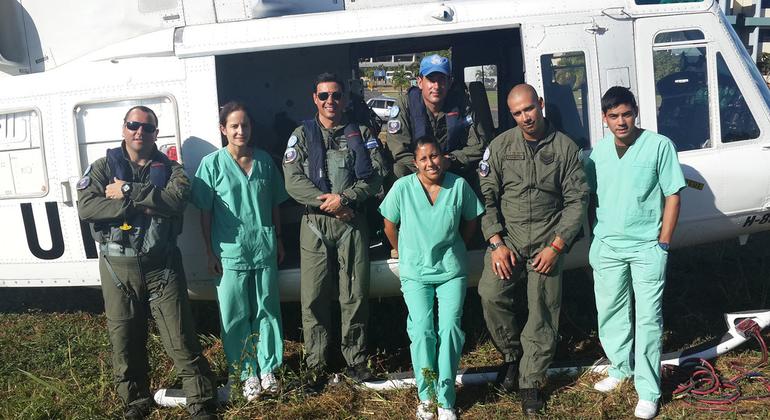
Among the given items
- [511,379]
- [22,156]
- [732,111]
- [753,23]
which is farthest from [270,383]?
[753,23]

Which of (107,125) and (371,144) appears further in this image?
(107,125)

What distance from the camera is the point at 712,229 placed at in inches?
204

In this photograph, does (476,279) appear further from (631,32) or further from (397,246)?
(631,32)

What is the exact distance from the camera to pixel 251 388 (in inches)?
172

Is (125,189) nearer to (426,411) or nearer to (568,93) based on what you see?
(426,411)

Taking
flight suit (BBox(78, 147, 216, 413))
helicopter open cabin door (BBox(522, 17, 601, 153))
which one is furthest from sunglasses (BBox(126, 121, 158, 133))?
helicopter open cabin door (BBox(522, 17, 601, 153))

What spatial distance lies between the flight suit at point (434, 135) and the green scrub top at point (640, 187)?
2.95ft

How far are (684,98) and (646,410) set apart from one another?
2515 millimetres

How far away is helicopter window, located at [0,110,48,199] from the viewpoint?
4.93m

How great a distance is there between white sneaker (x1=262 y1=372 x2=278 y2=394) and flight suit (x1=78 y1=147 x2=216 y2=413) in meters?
0.34

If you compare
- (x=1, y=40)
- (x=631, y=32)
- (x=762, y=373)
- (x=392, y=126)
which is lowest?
(x=762, y=373)

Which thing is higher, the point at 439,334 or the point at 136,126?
the point at 136,126

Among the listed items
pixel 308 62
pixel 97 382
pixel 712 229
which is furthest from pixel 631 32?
pixel 97 382

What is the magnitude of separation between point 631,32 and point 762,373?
2667mm
